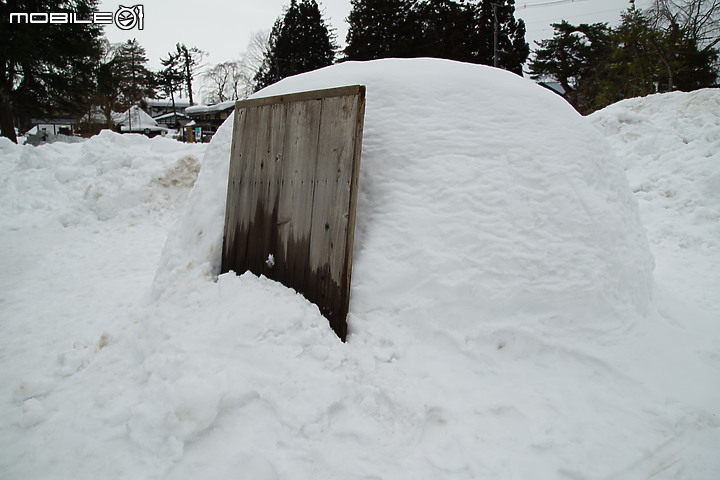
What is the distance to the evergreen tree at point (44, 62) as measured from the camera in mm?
16109

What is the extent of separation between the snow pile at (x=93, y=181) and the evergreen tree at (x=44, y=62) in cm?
1041

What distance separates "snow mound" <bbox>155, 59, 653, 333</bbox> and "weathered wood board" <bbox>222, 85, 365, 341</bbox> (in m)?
0.20

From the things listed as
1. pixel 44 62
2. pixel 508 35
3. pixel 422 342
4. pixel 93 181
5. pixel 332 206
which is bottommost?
pixel 422 342

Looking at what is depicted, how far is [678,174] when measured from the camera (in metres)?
7.34

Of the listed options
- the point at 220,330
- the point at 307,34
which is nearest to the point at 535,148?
the point at 220,330

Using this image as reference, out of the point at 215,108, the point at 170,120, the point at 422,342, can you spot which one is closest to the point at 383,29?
the point at 215,108

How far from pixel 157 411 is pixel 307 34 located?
119ft

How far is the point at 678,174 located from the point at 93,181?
1190cm

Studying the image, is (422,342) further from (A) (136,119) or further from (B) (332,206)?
(A) (136,119)

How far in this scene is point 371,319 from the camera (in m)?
2.44

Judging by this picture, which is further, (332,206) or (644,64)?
(644,64)

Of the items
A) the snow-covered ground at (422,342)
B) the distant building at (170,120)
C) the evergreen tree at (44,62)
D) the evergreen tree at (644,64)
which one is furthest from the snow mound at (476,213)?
the distant building at (170,120)

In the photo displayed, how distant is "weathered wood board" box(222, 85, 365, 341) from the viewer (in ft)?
8.06

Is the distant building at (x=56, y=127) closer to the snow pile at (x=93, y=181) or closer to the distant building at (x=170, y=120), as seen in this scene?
the distant building at (x=170, y=120)
